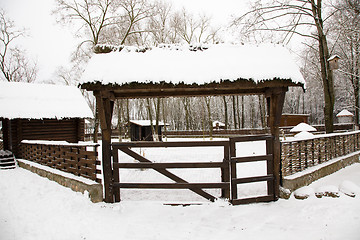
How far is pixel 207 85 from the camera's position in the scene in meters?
4.62

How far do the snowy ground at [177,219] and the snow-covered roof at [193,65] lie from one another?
2609 millimetres

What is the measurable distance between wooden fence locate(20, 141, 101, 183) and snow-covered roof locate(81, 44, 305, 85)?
182 centimetres

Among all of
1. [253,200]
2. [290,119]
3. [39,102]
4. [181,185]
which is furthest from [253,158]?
[290,119]

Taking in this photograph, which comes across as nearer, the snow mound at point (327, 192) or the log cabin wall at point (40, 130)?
the snow mound at point (327, 192)

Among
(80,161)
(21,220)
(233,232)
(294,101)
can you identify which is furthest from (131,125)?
(294,101)

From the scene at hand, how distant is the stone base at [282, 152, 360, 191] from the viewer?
523 centimetres

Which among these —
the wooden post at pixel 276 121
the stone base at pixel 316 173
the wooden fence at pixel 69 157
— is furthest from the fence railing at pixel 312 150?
the wooden fence at pixel 69 157

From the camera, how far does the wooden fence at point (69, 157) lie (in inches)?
218

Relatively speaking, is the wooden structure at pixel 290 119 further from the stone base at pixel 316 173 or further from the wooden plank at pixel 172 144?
the wooden plank at pixel 172 144

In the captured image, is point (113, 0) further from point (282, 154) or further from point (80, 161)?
point (282, 154)

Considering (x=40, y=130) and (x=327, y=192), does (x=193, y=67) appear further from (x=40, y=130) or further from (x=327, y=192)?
(x=40, y=130)

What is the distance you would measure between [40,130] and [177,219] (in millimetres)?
11363

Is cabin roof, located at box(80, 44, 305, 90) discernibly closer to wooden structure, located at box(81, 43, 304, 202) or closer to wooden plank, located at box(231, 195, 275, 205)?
wooden structure, located at box(81, 43, 304, 202)

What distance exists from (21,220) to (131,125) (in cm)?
1876
